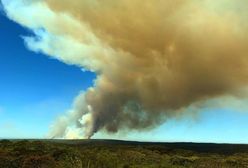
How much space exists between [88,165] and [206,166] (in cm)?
4682

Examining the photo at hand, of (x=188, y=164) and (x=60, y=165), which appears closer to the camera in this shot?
(x=60, y=165)

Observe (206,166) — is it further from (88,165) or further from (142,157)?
(88,165)

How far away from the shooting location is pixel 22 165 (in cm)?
11575

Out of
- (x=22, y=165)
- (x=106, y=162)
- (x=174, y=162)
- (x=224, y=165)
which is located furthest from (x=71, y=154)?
(x=224, y=165)

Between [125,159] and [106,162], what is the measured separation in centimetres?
2249

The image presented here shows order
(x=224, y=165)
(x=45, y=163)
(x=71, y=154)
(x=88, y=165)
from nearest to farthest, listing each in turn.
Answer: (x=45, y=163)
(x=88, y=165)
(x=71, y=154)
(x=224, y=165)

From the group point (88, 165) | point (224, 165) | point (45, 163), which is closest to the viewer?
point (45, 163)

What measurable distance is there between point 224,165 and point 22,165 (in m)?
80.6

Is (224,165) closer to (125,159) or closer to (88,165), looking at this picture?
(125,159)

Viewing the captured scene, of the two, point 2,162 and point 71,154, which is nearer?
point 2,162

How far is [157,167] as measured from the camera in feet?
427

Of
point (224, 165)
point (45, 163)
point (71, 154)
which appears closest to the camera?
point (45, 163)

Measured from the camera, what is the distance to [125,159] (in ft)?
507

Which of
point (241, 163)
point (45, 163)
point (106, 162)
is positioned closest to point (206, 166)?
point (241, 163)
